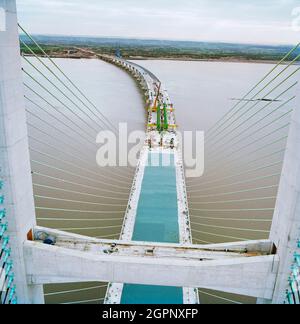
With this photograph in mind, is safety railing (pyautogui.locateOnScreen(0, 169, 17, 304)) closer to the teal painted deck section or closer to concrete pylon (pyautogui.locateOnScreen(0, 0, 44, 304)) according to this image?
concrete pylon (pyautogui.locateOnScreen(0, 0, 44, 304))

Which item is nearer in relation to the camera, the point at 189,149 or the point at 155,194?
the point at 155,194

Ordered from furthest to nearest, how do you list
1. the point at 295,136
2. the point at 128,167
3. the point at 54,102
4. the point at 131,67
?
the point at 131,67 < the point at 54,102 < the point at 128,167 < the point at 295,136

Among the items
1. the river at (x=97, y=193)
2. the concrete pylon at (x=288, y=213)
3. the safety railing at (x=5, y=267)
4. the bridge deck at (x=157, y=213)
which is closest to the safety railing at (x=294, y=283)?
the concrete pylon at (x=288, y=213)

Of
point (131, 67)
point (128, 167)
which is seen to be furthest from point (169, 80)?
point (128, 167)

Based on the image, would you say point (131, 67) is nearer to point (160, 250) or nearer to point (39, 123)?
point (39, 123)

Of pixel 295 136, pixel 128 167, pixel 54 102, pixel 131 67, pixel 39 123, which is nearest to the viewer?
pixel 295 136

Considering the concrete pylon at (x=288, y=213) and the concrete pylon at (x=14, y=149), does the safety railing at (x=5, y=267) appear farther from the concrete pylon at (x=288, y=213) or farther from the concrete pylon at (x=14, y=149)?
the concrete pylon at (x=288, y=213)
